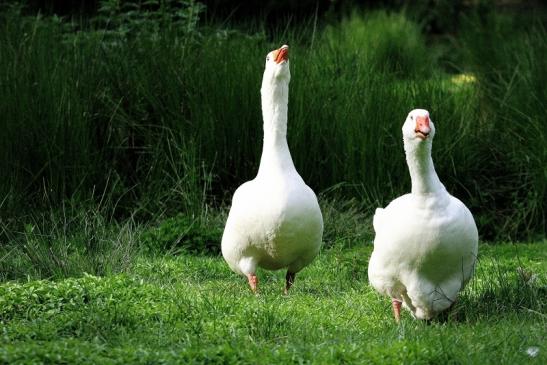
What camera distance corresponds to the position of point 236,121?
9.66 m

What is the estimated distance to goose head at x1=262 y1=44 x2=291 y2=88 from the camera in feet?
22.9

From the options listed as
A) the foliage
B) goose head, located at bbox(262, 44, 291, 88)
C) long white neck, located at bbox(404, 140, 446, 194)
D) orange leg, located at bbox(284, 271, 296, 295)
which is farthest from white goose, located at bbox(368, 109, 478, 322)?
the foliage

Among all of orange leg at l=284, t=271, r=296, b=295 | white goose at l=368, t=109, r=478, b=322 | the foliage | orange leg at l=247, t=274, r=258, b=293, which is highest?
white goose at l=368, t=109, r=478, b=322

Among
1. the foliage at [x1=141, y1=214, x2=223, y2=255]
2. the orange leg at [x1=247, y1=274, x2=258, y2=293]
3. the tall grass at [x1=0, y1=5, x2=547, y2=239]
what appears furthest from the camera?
the tall grass at [x1=0, y1=5, x2=547, y2=239]

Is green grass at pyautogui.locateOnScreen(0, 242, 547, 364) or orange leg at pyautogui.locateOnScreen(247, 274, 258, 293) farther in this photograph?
orange leg at pyautogui.locateOnScreen(247, 274, 258, 293)

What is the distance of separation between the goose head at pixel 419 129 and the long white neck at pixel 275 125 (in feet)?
4.15

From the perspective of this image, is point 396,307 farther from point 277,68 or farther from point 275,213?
point 277,68

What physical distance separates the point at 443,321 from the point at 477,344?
97 centimetres

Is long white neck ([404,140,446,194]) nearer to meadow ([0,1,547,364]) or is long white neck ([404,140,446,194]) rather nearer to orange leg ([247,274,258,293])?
meadow ([0,1,547,364])

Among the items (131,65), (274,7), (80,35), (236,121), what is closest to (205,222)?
(236,121)

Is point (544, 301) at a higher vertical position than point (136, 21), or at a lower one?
lower

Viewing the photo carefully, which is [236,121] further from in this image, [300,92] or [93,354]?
[93,354]

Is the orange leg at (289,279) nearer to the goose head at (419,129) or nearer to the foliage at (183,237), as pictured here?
the foliage at (183,237)

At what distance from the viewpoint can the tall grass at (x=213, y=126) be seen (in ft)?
30.2
